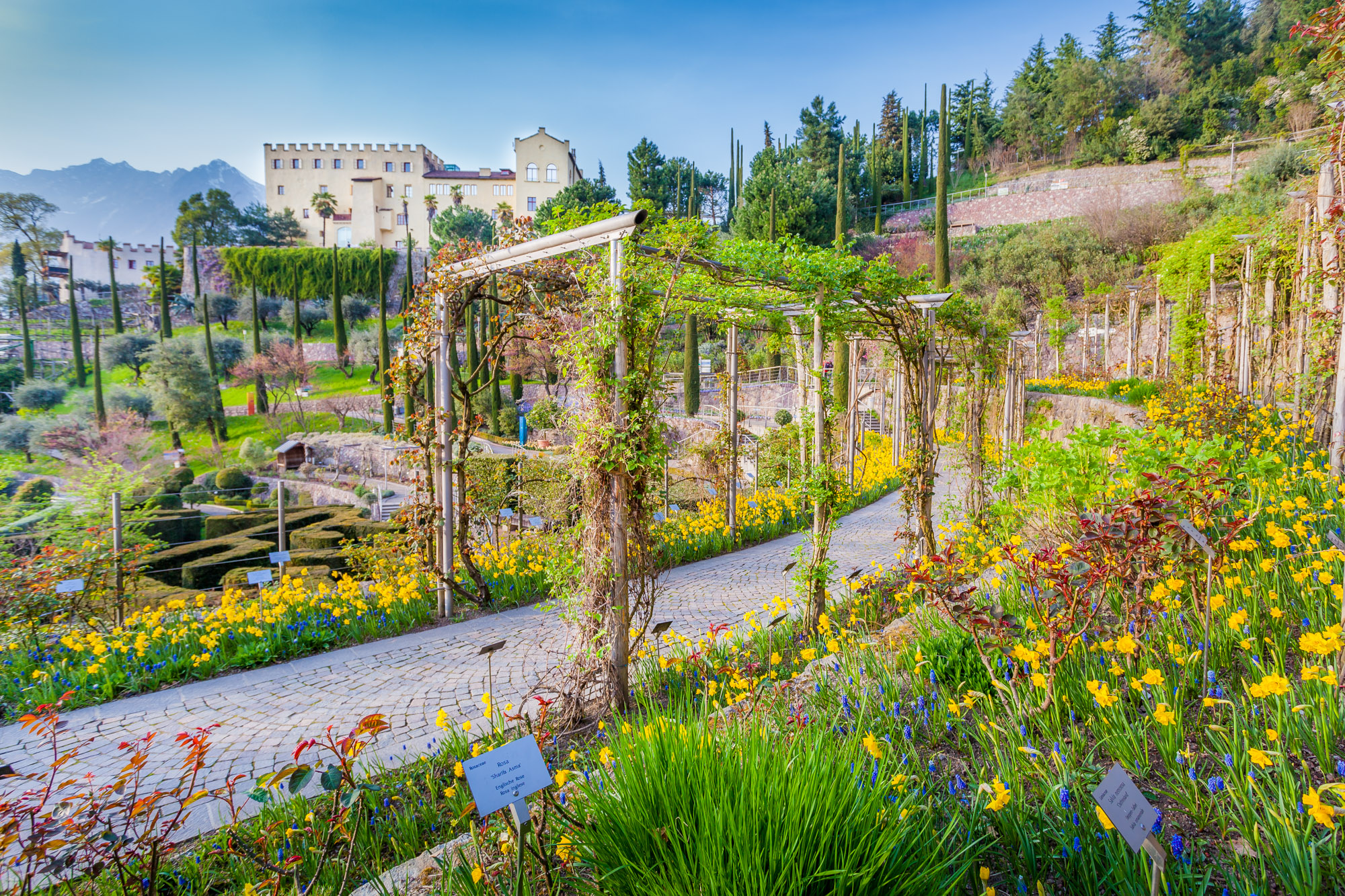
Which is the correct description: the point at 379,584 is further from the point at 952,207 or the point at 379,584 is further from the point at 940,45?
the point at 952,207

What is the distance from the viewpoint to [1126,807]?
48.0 inches

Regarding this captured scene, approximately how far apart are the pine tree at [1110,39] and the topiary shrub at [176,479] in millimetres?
43876

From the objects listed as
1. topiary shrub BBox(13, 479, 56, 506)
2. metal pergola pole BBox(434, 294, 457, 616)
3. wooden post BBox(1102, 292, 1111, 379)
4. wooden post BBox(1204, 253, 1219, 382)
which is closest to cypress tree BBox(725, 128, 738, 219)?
wooden post BBox(1102, 292, 1111, 379)

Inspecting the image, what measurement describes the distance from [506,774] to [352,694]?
2.92 meters

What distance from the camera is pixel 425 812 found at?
2.28 m

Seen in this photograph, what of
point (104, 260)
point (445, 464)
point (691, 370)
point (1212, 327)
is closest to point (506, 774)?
point (445, 464)

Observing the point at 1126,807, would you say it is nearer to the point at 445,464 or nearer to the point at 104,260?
the point at 445,464

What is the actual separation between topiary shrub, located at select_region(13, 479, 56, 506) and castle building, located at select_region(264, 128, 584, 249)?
40.1 m

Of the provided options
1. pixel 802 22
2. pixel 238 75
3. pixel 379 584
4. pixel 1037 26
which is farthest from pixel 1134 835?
pixel 238 75

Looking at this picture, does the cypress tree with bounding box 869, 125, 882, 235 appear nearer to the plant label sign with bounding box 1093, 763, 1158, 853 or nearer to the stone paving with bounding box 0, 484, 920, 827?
the stone paving with bounding box 0, 484, 920, 827

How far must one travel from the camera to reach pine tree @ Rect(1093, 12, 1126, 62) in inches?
1297

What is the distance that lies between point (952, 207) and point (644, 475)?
114ft

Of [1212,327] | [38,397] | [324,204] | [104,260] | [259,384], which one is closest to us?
[1212,327]

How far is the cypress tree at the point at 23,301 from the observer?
2605cm
